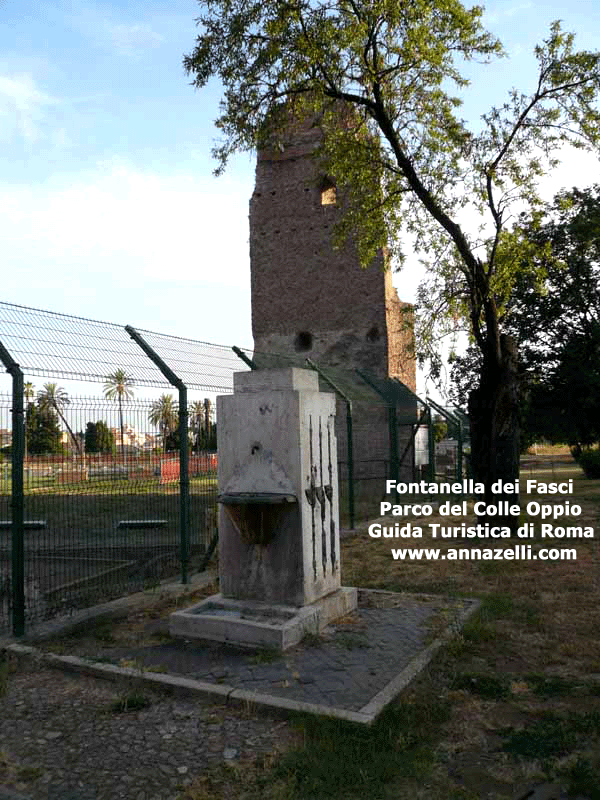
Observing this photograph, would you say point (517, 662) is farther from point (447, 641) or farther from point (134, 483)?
point (134, 483)

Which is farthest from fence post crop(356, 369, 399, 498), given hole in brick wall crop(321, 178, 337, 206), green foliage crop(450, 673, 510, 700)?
green foliage crop(450, 673, 510, 700)

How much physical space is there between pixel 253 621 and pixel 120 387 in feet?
8.95

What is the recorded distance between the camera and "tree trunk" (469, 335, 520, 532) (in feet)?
38.2

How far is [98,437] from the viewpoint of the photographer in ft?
22.5

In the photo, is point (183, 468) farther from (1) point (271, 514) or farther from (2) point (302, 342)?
(2) point (302, 342)

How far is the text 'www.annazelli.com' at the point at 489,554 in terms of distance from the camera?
9.58m

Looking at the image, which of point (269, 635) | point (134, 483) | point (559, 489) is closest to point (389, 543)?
point (134, 483)

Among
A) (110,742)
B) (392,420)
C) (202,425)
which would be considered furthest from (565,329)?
(110,742)

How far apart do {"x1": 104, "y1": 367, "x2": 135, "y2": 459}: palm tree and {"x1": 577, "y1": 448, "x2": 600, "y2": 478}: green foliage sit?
21.1 metres

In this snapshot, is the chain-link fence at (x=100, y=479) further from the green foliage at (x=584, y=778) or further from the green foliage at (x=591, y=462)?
the green foliage at (x=591, y=462)

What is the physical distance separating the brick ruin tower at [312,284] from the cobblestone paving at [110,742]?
51.0 ft

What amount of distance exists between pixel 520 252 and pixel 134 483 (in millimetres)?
8339

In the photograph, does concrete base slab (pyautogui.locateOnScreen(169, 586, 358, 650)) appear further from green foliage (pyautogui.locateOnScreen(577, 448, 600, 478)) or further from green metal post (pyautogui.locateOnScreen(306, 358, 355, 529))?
green foliage (pyautogui.locateOnScreen(577, 448, 600, 478))

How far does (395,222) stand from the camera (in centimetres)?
1388
